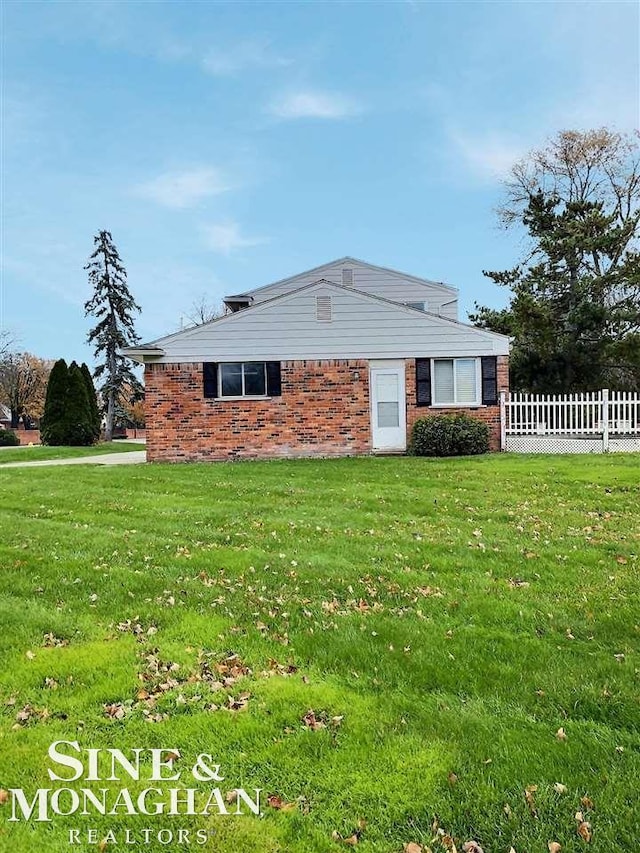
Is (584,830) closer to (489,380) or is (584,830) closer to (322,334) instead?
(322,334)

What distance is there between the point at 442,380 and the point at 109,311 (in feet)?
86.7

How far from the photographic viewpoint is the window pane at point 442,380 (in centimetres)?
1581

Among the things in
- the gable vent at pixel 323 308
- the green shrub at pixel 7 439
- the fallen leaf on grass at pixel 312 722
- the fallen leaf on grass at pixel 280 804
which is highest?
the gable vent at pixel 323 308

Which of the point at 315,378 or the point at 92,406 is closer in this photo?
the point at 315,378

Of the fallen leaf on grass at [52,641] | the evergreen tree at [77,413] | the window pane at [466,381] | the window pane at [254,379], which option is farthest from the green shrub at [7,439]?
the fallen leaf on grass at [52,641]

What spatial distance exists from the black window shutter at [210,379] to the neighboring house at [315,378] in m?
0.03

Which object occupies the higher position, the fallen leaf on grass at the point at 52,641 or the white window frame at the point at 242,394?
the white window frame at the point at 242,394

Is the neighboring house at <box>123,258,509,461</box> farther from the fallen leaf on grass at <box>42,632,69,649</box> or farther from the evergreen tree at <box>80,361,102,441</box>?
the evergreen tree at <box>80,361,102,441</box>

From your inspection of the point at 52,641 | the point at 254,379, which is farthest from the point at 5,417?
the point at 52,641

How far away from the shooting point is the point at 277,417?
15781mm

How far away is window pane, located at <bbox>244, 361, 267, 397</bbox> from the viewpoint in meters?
15.8

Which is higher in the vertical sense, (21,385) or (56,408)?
(21,385)

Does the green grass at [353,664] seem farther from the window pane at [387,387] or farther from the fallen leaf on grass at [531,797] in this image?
the window pane at [387,387]

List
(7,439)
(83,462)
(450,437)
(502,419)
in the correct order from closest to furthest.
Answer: (450,437)
(502,419)
(83,462)
(7,439)
